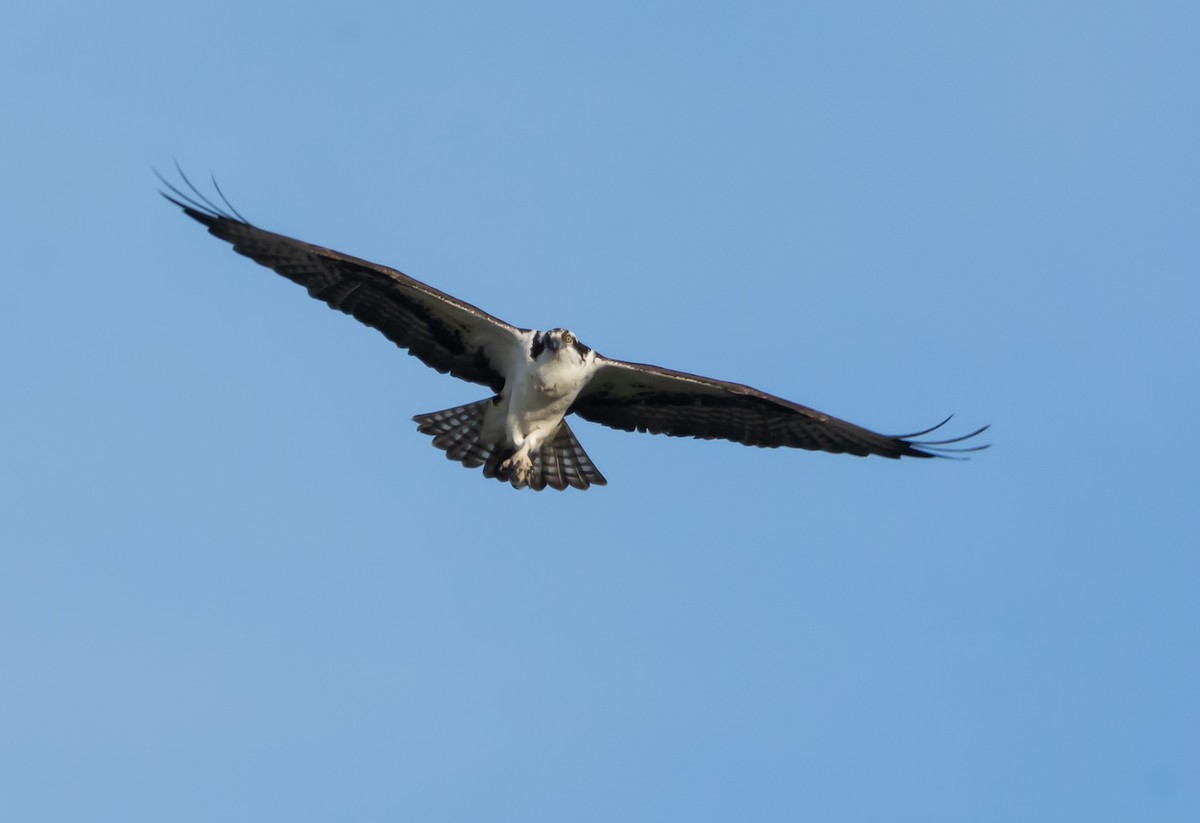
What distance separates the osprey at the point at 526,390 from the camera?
18.3 meters

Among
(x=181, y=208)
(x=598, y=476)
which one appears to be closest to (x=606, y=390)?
(x=598, y=476)

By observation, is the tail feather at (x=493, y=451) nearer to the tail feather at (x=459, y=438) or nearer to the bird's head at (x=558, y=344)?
the tail feather at (x=459, y=438)

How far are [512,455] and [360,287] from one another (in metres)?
2.10

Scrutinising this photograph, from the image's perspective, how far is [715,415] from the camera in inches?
761

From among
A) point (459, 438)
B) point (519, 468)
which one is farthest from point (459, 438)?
point (519, 468)

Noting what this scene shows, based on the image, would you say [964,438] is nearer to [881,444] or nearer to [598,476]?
[881,444]

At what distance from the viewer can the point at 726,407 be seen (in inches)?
756

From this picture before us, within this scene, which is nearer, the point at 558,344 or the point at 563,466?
the point at 558,344

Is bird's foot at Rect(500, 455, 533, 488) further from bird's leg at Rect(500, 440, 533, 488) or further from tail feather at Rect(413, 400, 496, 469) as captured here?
tail feather at Rect(413, 400, 496, 469)

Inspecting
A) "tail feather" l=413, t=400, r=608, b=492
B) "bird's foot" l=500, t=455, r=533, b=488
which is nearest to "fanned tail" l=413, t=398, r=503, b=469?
"tail feather" l=413, t=400, r=608, b=492

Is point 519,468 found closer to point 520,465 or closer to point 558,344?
point 520,465

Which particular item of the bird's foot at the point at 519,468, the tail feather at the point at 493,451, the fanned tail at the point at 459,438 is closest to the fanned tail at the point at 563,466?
the tail feather at the point at 493,451

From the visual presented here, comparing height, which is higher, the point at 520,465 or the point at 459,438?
the point at 459,438

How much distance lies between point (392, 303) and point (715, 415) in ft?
10.2
